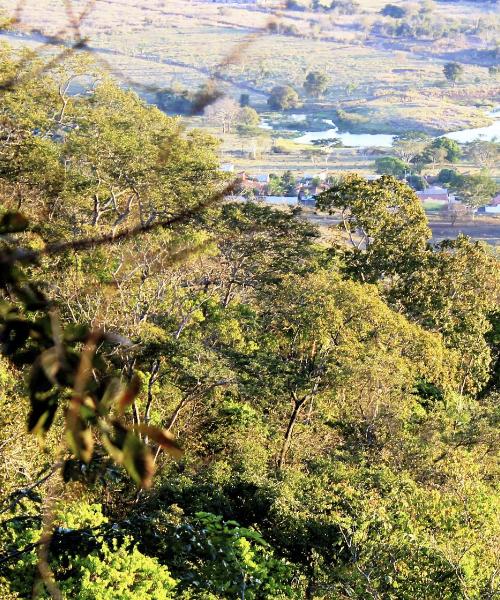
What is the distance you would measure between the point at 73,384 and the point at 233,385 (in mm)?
6671

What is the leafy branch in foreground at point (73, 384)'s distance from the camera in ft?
2.60

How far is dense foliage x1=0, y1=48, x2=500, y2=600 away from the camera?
3246 mm

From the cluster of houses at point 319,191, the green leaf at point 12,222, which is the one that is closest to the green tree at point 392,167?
the cluster of houses at point 319,191

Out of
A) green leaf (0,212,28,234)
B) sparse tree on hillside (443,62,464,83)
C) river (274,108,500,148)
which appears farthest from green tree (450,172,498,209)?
green leaf (0,212,28,234)

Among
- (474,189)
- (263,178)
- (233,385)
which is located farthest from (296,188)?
(233,385)

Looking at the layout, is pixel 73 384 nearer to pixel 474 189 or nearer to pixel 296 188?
pixel 296 188

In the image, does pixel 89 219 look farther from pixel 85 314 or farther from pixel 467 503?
pixel 467 503

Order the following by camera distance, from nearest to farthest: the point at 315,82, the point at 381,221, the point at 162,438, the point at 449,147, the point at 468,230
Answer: the point at 162,438, the point at 381,221, the point at 468,230, the point at 449,147, the point at 315,82

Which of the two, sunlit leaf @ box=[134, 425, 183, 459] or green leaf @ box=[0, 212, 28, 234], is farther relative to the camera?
green leaf @ box=[0, 212, 28, 234]

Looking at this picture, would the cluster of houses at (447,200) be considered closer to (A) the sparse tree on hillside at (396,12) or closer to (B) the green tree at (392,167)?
(B) the green tree at (392,167)

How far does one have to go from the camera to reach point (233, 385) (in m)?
7.45

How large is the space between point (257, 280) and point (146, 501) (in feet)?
15.4

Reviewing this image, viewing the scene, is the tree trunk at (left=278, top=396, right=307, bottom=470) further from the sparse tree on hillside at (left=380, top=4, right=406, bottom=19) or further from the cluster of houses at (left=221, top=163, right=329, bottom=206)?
the sparse tree on hillside at (left=380, top=4, right=406, bottom=19)

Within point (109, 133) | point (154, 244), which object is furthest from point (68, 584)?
point (109, 133)
